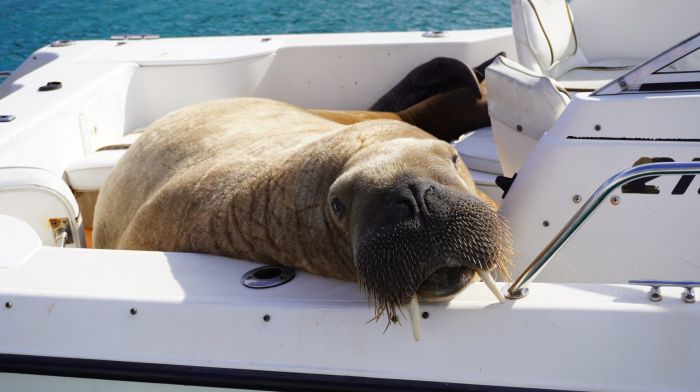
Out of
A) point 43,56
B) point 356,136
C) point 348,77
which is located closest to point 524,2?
point 348,77

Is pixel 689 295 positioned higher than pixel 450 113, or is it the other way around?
pixel 689 295

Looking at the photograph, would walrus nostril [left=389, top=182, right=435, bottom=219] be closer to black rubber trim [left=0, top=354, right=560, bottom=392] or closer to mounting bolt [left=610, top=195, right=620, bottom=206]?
black rubber trim [left=0, top=354, right=560, bottom=392]

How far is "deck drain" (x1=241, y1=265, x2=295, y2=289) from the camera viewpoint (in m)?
2.11

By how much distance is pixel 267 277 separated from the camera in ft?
7.08

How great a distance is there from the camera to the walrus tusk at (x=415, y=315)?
1.81m

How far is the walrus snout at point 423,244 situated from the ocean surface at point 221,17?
36.3ft

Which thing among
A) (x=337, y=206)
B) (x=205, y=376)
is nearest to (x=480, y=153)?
(x=337, y=206)

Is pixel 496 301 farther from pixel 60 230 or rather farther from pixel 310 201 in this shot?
pixel 60 230

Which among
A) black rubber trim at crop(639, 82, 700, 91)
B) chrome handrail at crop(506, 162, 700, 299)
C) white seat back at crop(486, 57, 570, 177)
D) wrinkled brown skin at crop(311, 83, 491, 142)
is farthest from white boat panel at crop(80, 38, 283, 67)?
chrome handrail at crop(506, 162, 700, 299)

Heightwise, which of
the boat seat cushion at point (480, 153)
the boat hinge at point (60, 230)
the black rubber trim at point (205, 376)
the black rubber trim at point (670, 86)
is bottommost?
the boat hinge at point (60, 230)

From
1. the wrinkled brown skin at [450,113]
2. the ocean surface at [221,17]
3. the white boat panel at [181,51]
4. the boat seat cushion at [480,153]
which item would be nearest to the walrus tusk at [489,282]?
the boat seat cushion at [480,153]

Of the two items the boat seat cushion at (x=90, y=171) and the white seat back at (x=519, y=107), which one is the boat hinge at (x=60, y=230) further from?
the white seat back at (x=519, y=107)

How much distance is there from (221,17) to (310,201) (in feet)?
39.9

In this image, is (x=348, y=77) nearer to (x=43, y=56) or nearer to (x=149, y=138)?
(x=149, y=138)
